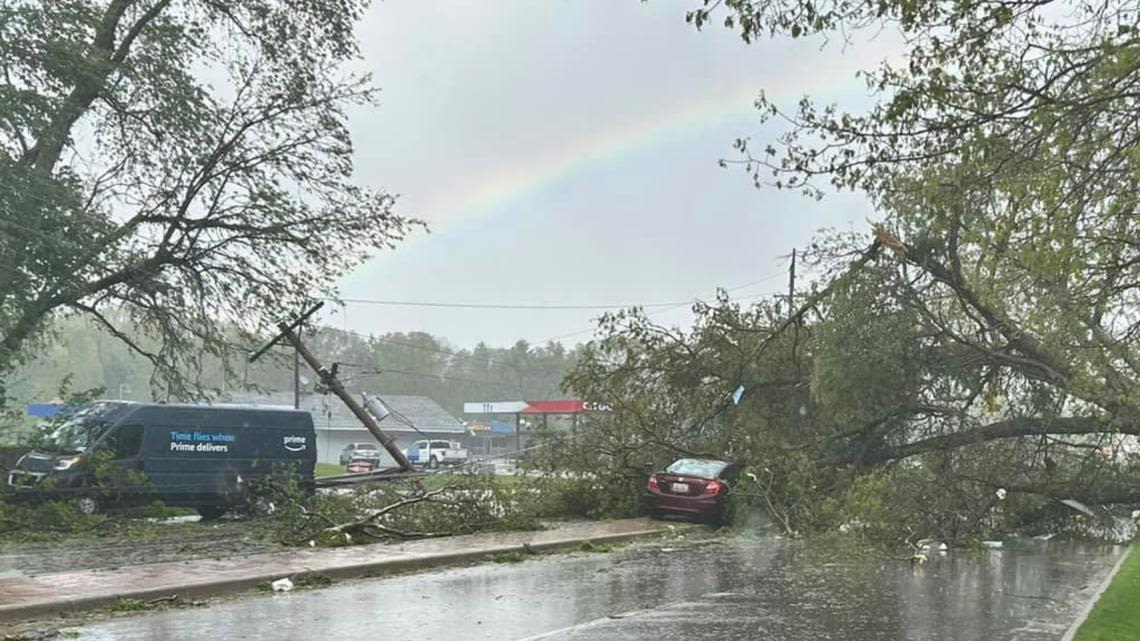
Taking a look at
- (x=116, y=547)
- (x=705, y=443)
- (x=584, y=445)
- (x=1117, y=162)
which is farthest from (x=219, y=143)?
(x=1117, y=162)

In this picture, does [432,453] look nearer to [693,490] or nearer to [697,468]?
[697,468]

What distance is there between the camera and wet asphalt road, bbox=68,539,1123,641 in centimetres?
897

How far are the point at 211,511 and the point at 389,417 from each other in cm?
4455

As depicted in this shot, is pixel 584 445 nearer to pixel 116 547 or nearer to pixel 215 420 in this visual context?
pixel 215 420

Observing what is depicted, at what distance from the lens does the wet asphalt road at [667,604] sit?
897 cm

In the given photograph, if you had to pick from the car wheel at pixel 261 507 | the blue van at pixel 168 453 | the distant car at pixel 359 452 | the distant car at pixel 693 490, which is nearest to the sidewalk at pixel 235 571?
the distant car at pixel 693 490

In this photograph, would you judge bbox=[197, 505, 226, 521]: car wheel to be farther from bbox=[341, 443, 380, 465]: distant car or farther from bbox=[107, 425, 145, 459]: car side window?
bbox=[341, 443, 380, 465]: distant car

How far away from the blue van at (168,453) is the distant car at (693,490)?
7340 mm

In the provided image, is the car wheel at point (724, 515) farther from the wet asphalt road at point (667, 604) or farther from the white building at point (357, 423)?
the white building at point (357, 423)

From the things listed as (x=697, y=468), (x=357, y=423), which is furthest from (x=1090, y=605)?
(x=357, y=423)

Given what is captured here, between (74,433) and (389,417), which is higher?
(389,417)

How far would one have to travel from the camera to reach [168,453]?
747 inches

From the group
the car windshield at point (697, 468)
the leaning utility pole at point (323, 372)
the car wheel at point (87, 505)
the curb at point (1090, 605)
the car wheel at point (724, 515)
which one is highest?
the leaning utility pole at point (323, 372)

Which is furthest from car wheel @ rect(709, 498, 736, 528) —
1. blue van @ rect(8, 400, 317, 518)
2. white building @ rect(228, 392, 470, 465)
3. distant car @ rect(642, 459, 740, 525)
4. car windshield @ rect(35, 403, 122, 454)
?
white building @ rect(228, 392, 470, 465)
